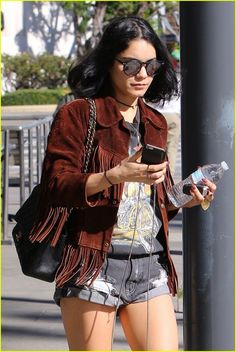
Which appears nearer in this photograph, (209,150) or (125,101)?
(209,150)

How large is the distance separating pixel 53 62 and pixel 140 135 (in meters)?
36.9

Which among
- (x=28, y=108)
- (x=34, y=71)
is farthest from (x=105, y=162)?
(x=34, y=71)

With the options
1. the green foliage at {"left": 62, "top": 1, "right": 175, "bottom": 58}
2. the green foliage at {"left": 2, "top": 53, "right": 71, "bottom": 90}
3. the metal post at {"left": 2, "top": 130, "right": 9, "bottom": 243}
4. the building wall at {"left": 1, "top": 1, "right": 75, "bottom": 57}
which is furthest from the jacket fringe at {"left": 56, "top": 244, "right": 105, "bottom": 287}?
the building wall at {"left": 1, "top": 1, "right": 75, "bottom": 57}

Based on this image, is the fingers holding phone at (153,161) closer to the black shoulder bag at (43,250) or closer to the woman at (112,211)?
the woman at (112,211)

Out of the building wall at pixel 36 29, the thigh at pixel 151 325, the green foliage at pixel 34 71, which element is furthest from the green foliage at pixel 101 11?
the thigh at pixel 151 325

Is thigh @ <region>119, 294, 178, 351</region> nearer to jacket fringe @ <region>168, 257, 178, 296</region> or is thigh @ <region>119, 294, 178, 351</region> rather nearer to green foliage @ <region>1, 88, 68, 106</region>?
jacket fringe @ <region>168, 257, 178, 296</region>

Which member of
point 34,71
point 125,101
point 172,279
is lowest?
point 172,279

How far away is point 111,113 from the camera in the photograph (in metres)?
3.74

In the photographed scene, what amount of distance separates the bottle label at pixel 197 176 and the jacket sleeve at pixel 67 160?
38 centimetres

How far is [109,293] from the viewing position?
11.9ft

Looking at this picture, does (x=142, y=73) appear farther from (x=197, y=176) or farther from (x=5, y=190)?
(x=5, y=190)

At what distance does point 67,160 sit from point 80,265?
1.26 feet

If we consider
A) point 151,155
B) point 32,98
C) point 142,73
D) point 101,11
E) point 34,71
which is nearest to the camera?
point 151,155

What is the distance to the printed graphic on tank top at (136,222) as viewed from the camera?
12.0 feet
